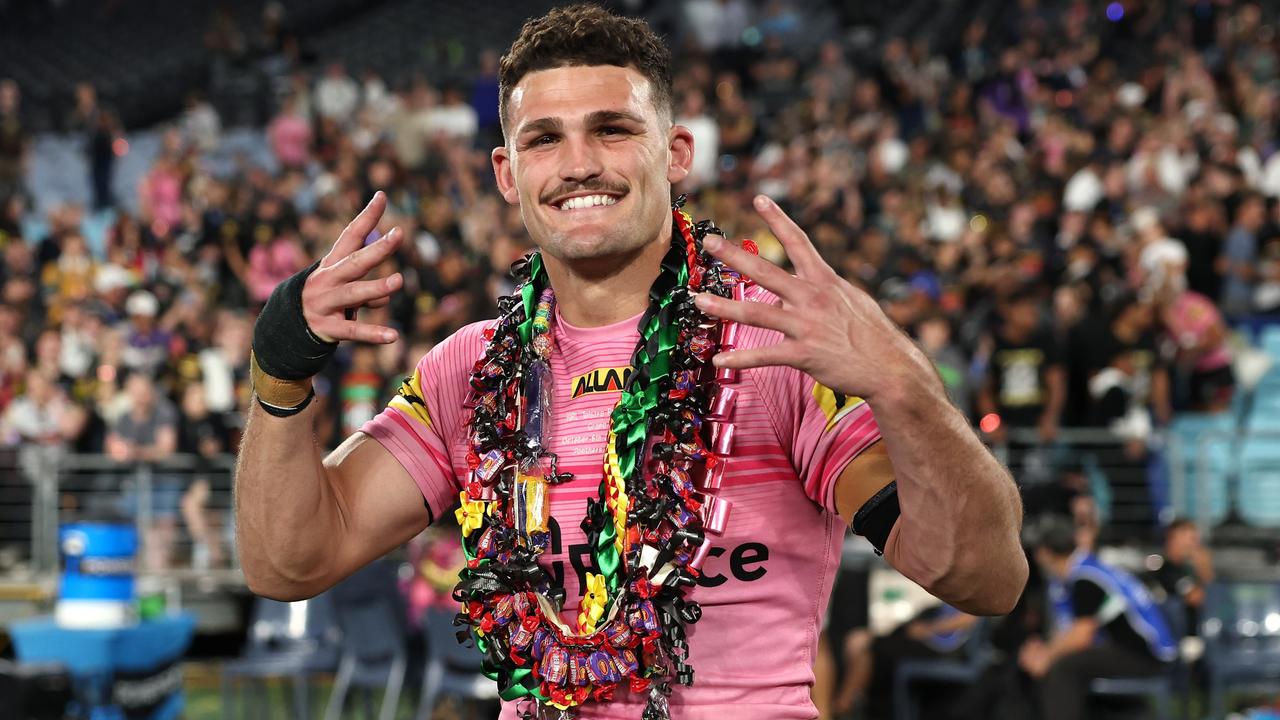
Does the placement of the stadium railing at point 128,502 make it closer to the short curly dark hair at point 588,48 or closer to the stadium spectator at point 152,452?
the stadium spectator at point 152,452

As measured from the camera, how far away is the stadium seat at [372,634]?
9.95m

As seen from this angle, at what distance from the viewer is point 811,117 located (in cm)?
1695

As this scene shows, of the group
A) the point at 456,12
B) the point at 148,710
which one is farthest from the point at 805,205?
the point at 456,12

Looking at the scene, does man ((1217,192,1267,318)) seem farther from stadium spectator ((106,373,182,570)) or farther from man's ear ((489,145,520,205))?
man's ear ((489,145,520,205))

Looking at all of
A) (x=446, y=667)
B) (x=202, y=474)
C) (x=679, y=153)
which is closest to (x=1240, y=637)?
(x=446, y=667)

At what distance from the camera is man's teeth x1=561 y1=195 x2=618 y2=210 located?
3012mm

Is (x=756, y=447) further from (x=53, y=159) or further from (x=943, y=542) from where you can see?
(x=53, y=159)

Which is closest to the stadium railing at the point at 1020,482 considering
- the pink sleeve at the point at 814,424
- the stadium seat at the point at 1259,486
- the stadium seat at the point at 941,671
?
the stadium seat at the point at 1259,486

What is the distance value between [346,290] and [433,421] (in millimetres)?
519

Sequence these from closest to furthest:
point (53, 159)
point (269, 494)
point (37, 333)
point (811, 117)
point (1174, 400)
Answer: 1. point (269, 494)
2. point (1174, 400)
3. point (37, 333)
4. point (811, 117)
5. point (53, 159)

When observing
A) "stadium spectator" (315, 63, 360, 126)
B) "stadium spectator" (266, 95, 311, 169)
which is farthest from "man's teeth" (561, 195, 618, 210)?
"stadium spectator" (315, 63, 360, 126)

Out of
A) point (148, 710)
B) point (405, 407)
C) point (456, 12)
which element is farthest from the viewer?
point (456, 12)

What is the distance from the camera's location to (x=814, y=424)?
2855mm

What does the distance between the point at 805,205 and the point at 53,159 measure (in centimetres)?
984
